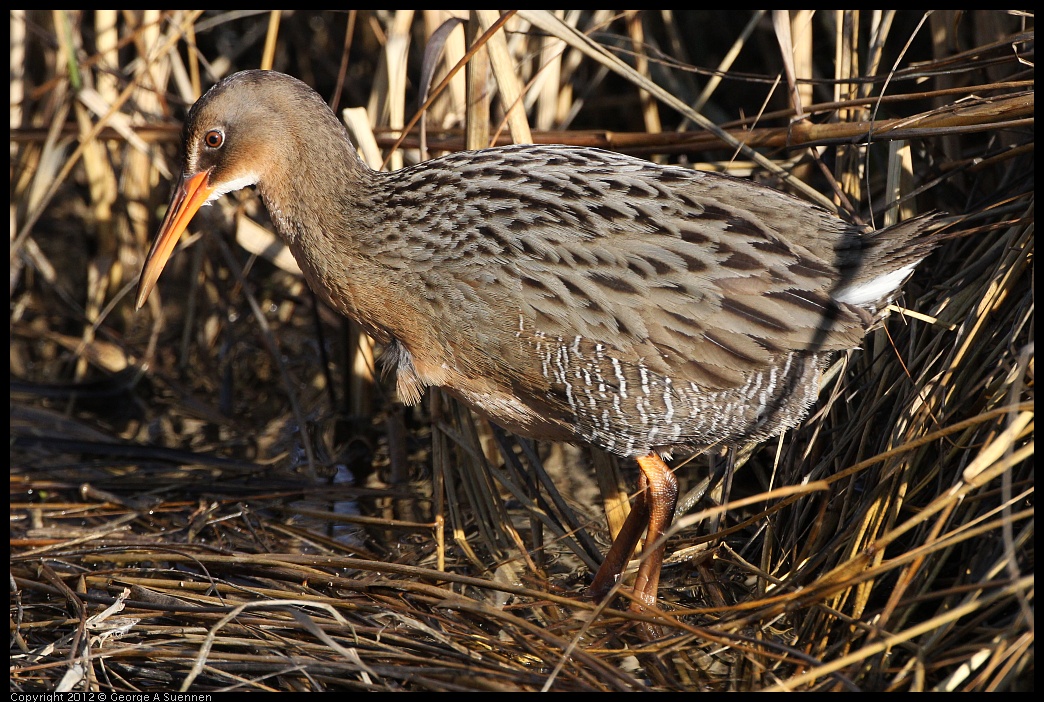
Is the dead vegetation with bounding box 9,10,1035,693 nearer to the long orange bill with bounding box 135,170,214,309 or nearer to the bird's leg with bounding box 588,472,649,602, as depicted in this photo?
the bird's leg with bounding box 588,472,649,602

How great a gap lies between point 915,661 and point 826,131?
1537mm

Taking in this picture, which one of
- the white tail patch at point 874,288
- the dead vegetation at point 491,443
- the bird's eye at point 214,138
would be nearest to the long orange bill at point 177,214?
the bird's eye at point 214,138

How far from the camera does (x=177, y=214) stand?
9.82 ft

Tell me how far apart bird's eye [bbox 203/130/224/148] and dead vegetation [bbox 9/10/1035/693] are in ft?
1.88

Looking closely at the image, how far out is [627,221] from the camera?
2.69m

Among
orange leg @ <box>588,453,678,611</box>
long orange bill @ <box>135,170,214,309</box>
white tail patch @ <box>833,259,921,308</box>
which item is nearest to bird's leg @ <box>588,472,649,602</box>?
orange leg @ <box>588,453,678,611</box>

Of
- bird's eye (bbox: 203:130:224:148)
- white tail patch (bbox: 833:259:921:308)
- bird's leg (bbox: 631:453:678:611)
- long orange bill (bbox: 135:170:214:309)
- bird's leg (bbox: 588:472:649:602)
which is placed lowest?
bird's leg (bbox: 588:472:649:602)

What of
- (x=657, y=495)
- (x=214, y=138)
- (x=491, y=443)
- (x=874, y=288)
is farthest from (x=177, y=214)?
(x=874, y=288)

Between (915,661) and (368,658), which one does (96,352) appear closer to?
(368,658)

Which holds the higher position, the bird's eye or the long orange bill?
the bird's eye

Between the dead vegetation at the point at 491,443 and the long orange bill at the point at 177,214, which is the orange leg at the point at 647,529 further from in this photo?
the long orange bill at the point at 177,214

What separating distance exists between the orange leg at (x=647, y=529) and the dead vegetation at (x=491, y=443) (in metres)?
0.11

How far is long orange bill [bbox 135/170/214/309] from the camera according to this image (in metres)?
2.98

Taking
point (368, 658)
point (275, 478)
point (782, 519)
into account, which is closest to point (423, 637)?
point (368, 658)
